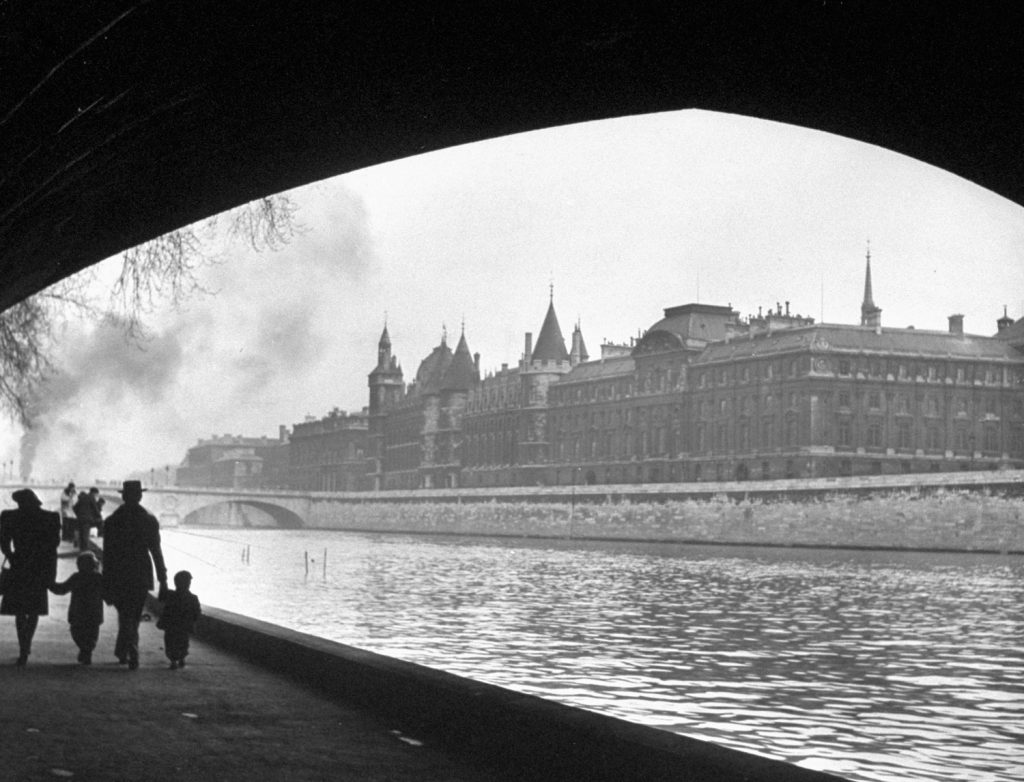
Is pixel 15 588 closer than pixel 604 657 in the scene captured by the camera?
Yes

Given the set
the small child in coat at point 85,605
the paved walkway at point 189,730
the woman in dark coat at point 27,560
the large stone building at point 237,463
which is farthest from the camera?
the large stone building at point 237,463

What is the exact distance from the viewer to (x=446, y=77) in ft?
14.1

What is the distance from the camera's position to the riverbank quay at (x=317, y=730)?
498cm

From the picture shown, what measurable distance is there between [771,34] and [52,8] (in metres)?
1.79

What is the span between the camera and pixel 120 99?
4.14m

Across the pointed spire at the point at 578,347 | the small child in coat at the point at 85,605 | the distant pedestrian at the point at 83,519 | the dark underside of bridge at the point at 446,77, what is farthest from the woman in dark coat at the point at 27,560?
the pointed spire at the point at 578,347

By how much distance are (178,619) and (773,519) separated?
42556mm

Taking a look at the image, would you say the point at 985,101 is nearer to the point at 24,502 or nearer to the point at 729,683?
the point at 24,502

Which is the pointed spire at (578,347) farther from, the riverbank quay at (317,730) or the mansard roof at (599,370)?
the riverbank quay at (317,730)

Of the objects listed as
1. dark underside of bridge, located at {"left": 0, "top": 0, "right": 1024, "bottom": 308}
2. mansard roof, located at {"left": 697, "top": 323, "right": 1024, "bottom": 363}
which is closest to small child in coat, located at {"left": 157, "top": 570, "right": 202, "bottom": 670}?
dark underside of bridge, located at {"left": 0, "top": 0, "right": 1024, "bottom": 308}

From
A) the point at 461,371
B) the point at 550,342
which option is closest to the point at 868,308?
the point at 550,342

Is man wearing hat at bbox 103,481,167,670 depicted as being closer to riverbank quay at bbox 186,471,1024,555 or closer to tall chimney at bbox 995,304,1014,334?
riverbank quay at bbox 186,471,1024,555

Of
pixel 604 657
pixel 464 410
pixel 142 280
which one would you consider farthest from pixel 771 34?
pixel 464 410

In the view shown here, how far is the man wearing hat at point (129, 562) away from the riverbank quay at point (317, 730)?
→ 0.30 metres
